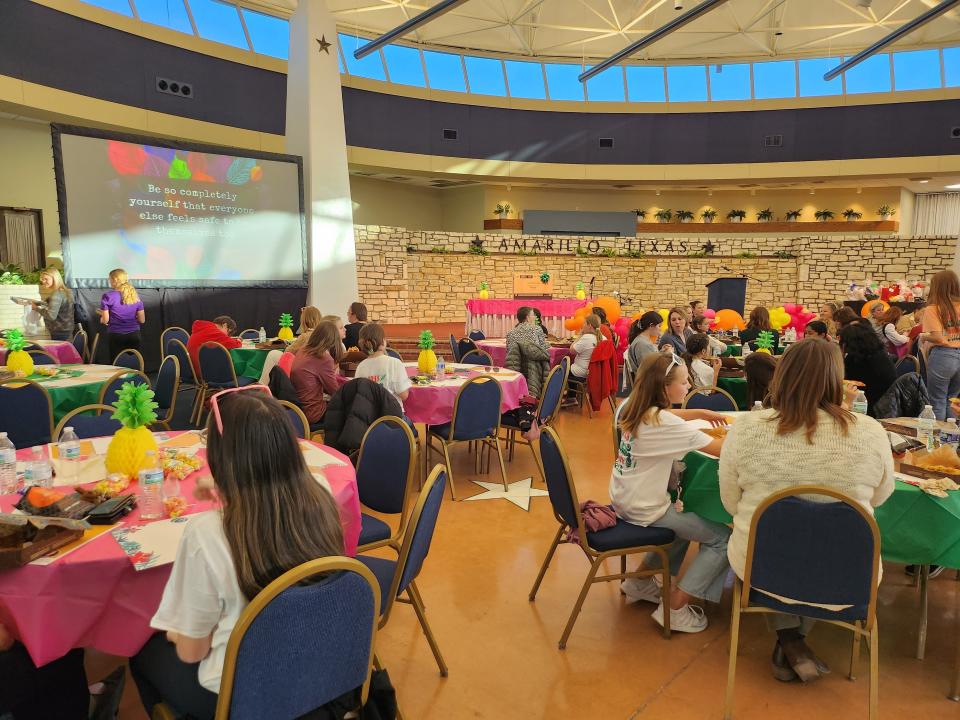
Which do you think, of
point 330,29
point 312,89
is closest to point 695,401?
point 312,89

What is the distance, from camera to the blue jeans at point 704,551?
9.32 ft

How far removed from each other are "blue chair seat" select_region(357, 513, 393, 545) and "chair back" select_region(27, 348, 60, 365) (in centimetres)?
480

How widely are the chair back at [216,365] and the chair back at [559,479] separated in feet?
14.1

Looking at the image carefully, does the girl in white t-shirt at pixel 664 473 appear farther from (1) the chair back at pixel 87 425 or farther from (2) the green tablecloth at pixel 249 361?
(2) the green tablecloth at pixel 249 361

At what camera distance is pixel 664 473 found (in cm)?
280

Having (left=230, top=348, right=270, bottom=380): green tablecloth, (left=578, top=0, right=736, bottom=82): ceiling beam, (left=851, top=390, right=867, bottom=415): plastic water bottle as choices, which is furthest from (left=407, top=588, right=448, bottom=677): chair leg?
(left=578, top=0, right=736, bottom=82): ceiling beam

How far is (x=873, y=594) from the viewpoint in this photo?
6.94 feet

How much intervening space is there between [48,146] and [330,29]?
6440 mm

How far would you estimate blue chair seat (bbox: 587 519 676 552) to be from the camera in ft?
8.99

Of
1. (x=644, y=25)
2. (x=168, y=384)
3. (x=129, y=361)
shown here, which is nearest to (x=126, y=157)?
(x=129, y=361)

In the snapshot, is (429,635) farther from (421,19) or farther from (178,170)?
(421,19)

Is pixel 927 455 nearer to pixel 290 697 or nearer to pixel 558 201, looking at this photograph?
pixel 290 697

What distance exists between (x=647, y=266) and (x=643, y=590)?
51.2ft

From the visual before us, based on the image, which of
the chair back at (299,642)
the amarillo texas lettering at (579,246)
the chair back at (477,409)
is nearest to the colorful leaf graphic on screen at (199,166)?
the chair back at (477,409)
